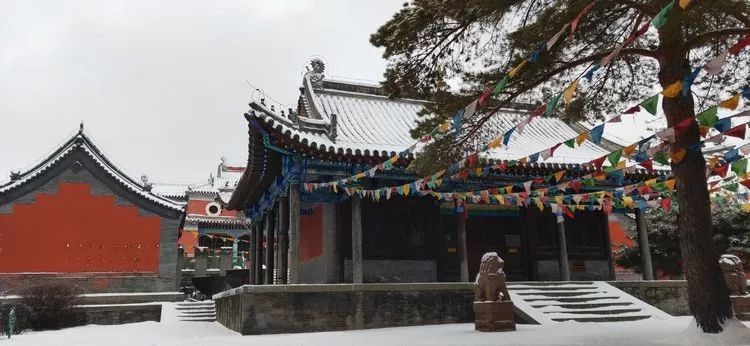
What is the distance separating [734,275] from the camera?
9.85 metres

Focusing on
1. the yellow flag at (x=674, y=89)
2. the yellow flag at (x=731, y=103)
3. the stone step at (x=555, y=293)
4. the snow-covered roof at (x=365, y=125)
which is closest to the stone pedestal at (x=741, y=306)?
the stone step at (x=555, y=293)

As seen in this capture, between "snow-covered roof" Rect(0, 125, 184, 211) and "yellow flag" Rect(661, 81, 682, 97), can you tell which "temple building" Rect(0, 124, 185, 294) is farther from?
"yellow flag" Rect(661, 81, 682, 97)

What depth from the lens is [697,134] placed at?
23.0 feet

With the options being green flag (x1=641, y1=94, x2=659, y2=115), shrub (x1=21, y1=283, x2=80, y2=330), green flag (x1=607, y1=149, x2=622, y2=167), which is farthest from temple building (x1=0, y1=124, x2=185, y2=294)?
green flag (x1=641, y1=94, x2=659, y2=115)

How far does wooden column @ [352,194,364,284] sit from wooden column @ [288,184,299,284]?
1.14 meters

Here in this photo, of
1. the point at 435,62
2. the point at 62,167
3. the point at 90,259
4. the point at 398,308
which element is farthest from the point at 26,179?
the point at 435,62

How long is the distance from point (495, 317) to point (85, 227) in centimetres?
1497

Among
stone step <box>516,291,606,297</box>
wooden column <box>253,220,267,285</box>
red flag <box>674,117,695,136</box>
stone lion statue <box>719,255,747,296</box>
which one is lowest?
stone step <box>516,291,606,297</box>

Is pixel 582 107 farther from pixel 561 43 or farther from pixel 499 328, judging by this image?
pixel 499 328

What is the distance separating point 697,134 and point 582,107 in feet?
7.41

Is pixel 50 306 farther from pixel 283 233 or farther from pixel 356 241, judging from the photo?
pixel 356 241

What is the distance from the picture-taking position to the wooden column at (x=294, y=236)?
11.0 m

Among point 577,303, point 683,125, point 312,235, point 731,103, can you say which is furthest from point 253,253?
point 731,103

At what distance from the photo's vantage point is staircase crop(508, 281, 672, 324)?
10070mm
